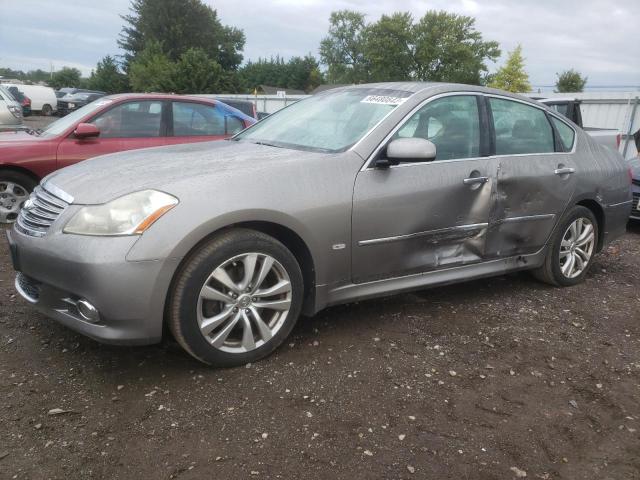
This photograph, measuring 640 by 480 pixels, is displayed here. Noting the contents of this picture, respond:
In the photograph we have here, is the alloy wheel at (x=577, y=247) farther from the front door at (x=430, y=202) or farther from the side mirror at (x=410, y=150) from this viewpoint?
the side mirror at (x=410, y=150)

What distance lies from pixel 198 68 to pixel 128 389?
3986 centimetres

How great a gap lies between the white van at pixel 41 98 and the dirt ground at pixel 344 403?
31.7m

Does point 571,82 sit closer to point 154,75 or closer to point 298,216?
point 154,75

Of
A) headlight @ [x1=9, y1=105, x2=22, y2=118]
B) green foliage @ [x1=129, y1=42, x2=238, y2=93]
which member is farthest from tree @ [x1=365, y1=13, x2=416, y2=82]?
headlight @ [x1=9, y1=105, x2=22, y2=118]

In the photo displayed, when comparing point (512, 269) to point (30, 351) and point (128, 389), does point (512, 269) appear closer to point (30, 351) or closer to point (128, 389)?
point (128, 389)

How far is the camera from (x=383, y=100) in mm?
3566

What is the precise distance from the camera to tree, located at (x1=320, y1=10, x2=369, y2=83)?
84.2 m

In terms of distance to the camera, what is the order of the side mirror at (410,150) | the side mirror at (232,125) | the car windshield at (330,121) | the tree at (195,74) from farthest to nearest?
1. the tree at (195,74)
2. the side mirror at (232,125)
3. the car windshield at (330,121)
4. the side mirror at (410,150)

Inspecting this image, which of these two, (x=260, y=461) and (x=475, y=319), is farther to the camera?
(x=475, y=319)

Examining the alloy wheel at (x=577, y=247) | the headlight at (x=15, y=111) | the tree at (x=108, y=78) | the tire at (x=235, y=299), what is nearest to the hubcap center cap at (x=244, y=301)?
the tire at (x=235, y=299)

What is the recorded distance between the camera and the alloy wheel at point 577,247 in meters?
4.44

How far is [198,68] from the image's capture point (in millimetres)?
39375

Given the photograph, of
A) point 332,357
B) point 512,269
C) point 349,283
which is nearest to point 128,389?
point 332,357

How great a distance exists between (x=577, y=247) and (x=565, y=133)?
3.18 ft
